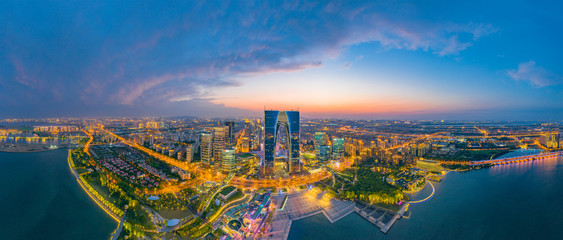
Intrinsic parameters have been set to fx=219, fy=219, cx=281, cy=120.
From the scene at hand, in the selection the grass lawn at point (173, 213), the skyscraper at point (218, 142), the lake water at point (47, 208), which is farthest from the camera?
the skyscraper at point (218, 142)

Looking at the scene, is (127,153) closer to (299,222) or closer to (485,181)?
(299,222)

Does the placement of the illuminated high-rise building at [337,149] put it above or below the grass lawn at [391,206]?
above

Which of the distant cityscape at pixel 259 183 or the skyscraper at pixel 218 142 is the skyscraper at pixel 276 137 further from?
the skyscraper at pixel 218 142

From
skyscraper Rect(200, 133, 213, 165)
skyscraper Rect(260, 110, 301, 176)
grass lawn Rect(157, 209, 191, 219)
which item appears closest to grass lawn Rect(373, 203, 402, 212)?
skyscraper Rect(260, 110, 301, 176)

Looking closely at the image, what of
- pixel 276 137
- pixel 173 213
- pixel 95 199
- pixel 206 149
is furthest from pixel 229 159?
pixel 95 199

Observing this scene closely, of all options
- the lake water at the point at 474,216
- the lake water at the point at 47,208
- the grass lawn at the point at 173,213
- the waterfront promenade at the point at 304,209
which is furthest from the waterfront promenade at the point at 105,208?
the lake water at the point at 474,216

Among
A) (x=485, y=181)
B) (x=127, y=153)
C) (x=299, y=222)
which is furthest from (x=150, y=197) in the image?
(x=485, y=181)
